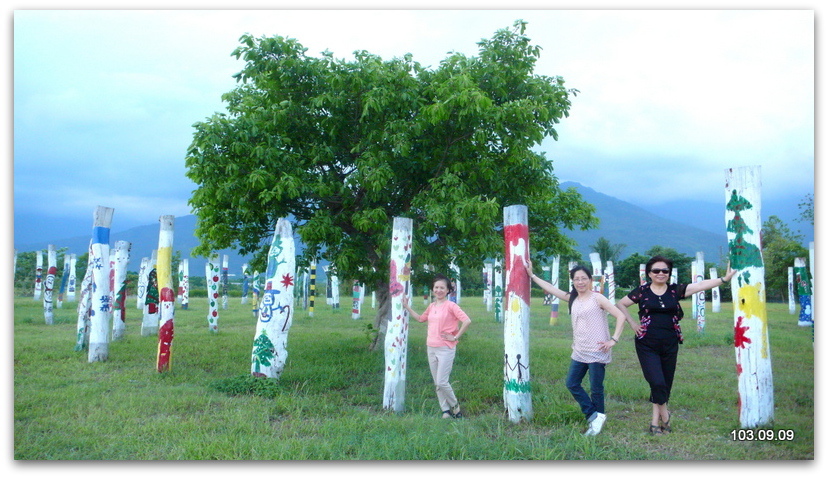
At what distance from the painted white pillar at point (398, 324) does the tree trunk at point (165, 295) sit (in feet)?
12.2

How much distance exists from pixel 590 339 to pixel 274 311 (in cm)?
381

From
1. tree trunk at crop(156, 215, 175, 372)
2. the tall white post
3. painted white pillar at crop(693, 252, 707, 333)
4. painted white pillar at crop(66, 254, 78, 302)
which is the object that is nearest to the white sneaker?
the tall white post

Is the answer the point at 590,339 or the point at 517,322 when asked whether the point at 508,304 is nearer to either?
the point at 517,322

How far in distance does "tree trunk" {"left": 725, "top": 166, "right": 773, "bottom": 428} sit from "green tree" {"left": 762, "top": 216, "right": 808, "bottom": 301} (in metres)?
1.06

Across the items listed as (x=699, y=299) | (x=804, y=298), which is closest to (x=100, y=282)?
(x=699, y=299)

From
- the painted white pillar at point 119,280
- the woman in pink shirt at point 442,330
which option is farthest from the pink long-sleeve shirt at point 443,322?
the painted white pillar at point 119,280

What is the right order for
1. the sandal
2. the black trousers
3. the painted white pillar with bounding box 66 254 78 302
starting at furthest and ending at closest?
the painted white pillar with bounding box 66 254 78 302, the sandal, the black trousers

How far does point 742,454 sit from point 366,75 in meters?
5.86

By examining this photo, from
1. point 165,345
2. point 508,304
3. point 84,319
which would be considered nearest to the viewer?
point 508,304

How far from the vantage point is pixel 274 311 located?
23.5 feet

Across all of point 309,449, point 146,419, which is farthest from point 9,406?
point 309,449

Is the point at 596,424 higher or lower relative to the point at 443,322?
lower

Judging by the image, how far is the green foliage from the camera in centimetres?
738

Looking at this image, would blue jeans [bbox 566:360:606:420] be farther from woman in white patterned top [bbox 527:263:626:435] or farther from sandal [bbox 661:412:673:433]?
sandal [bbox 661:412:673:433]
